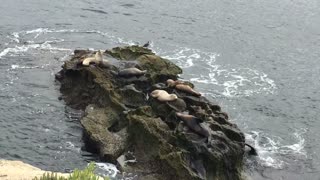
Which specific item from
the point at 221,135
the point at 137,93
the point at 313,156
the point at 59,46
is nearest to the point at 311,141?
the point at 313,156

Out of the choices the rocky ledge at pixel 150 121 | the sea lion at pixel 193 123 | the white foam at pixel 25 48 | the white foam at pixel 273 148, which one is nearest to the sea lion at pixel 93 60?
the rocky ledge at pixel 150 121

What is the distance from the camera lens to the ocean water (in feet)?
81.7

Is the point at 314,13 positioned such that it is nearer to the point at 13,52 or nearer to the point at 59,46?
the point at 59,46

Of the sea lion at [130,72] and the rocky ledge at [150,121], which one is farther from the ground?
the sea lion at [130,72]

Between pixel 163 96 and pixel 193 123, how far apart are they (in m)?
2.78

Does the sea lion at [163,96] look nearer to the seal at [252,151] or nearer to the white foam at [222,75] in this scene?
the seal at [252,151]

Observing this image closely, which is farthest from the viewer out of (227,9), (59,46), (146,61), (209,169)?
(227,9)

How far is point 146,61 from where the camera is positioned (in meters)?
29.9

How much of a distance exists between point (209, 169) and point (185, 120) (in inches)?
101

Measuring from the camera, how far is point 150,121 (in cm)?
2323

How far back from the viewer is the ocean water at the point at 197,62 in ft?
81.7

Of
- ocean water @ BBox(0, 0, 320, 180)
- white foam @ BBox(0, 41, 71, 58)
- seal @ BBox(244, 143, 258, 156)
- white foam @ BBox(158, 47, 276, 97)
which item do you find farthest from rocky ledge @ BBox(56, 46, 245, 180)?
white foam @ BBox(0, 41, 71, 58)

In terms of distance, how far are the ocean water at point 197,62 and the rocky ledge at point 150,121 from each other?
3.69 feet

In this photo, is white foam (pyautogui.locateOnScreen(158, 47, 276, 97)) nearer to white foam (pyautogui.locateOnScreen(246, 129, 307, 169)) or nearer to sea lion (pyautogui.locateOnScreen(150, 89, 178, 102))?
white foam (pyautogui.locateOnScreen(246, 129, 307, 169))
